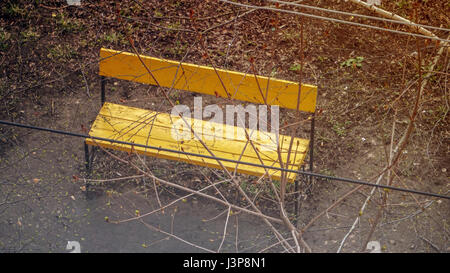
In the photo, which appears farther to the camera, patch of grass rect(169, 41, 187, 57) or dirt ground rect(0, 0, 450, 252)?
patch of grass rect(169, 41, 187, 57)

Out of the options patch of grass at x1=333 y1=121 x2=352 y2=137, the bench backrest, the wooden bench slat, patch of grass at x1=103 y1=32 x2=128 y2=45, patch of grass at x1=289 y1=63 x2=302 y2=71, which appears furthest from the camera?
patch of grass at x1=103 y1=32 x2=128 y2=45

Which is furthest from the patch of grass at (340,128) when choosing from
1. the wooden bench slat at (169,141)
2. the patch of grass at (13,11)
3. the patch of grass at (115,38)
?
the patch of grass at (13,11)

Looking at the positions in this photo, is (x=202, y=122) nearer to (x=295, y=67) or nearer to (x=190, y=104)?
(x=190, y=104)

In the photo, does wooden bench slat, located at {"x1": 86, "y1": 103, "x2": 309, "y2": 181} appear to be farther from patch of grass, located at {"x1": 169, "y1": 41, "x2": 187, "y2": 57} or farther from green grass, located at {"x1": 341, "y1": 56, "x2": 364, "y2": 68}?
green grass, located at {"x1": 341, "y1": 56, "x2": 364, "y2": 68}

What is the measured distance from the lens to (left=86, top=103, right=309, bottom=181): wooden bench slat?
11.1ft

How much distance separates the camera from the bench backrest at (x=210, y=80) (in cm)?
353

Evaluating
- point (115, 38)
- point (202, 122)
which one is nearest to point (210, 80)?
point (202, 122)

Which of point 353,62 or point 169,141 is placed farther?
point 353,62

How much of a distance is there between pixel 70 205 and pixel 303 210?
1492 mm

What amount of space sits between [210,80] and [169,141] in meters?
0.51

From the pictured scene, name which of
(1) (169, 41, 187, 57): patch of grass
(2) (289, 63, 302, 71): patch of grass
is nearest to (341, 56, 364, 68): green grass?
(2) (289, 63, 302, 71): patch of grass

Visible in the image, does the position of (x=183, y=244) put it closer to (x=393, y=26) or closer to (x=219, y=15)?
(x=219, y=15)

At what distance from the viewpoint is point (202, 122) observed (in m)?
3.73

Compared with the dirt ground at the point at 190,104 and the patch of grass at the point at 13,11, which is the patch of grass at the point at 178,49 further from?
the patch of grass at the point at 13,11
